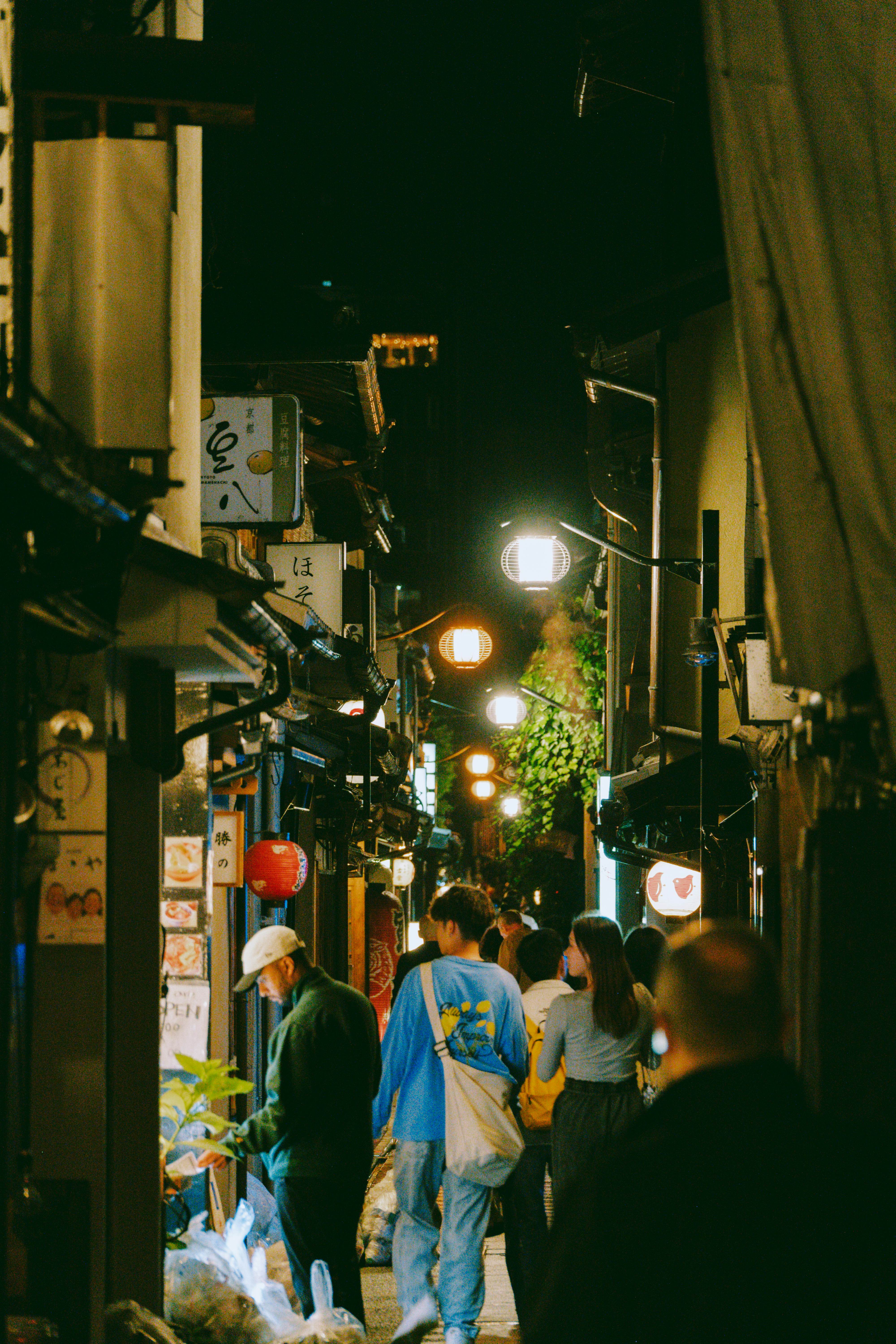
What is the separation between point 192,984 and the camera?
8.10 metres

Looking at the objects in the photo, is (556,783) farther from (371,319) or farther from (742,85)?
(742,85)

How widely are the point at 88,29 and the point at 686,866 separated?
11.5 m

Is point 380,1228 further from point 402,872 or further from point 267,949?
point 402,872

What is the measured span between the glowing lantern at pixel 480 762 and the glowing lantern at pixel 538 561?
2074 centimetres

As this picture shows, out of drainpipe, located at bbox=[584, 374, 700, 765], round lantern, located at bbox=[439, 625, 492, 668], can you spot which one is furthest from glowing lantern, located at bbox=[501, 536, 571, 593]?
round lantern, located at bbox=[439, 625, 492, 668]

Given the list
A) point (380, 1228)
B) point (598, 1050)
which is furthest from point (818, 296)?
point (380, 1228)

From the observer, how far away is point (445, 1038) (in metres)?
8.22

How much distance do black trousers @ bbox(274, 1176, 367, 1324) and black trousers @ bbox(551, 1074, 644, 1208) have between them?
4.30 feet

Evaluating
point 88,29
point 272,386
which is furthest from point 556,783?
point 88,29

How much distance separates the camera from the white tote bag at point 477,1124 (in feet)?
26.2

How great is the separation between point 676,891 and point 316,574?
6.20 m

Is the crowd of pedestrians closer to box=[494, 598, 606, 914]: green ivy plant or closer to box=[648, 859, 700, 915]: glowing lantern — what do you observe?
box=[648, 859, 700, 915]: glowing lantern

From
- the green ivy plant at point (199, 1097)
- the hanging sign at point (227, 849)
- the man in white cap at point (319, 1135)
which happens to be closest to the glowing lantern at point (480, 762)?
the hanging sign at point (227, 849)

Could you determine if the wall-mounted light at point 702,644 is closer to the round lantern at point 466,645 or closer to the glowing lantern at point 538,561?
the glowing lantern at point 538,561
